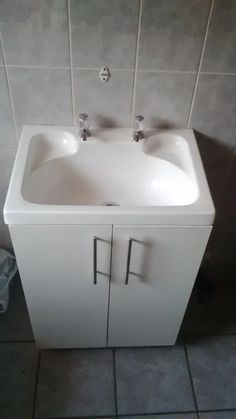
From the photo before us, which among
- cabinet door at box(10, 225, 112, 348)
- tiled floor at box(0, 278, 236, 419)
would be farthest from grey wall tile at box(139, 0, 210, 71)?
tiled floor at box(0, 278, 236, 419)

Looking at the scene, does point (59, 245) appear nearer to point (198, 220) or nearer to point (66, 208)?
point (66, 208)

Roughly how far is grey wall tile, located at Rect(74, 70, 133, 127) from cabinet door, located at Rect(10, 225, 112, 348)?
16.3 inches

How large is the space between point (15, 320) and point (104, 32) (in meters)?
1.19

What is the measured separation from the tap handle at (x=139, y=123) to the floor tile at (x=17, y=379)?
38.4 inches

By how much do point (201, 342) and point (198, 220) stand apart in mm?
800

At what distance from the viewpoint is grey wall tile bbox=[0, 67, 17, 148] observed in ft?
3.44

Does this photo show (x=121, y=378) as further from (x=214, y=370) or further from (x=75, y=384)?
(x=214, y=370)

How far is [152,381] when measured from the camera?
4.46 feet

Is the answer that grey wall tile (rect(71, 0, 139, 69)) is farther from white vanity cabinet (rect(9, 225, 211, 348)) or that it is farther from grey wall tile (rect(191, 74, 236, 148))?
white vanity cabinet (rect(9, 225, 211, 348))

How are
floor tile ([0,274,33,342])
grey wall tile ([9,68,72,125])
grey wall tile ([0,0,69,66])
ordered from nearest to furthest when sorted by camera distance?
grey wall tile ([0,0,69,66]), grey wall tile ([9,68,72,125]), floor tile ([0,274,33,342])

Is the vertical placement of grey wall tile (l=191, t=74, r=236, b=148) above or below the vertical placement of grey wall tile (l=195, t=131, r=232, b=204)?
above

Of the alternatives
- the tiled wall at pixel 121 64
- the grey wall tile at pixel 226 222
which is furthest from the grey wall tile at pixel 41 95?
the grey wall tile at pixel 226 222

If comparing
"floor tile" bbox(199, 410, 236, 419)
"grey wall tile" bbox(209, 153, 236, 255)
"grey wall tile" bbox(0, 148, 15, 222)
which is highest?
"grey wall tile" bbox(0, 148, 15, 222)

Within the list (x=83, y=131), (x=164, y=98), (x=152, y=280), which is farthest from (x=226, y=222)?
(x=83, y=131)
